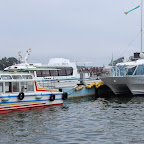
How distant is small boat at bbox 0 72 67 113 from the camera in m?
19.3

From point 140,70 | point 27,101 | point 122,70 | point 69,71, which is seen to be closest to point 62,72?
point 69,71

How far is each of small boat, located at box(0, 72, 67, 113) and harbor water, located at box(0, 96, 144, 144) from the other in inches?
29.0

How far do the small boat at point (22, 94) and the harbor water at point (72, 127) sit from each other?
2.42ft

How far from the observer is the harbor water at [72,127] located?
12.6 metres

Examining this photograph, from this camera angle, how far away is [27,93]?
2066 cm

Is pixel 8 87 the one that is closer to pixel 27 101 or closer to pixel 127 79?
pixel 27 101

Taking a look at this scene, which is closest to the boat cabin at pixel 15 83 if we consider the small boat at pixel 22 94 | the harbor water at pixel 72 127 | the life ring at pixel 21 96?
the small boat at pixel 22 94

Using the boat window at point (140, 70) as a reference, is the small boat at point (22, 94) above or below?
below

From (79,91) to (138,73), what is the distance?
726 cm

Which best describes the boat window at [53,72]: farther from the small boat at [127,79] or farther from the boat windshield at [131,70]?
the boat windshield at [131,70]

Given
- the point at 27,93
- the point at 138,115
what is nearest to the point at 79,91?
the point at 27,93

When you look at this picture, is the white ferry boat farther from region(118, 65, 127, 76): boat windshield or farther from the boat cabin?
the boat cabin

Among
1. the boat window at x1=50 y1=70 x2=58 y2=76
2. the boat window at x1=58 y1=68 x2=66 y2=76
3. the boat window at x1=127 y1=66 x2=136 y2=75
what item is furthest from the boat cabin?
the boat window at x1=127 y1=66 x2=136 y2=75

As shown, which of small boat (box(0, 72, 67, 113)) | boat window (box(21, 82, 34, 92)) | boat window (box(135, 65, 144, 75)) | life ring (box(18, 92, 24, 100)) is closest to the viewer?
small boat (box(0, 72, 67, 113))
